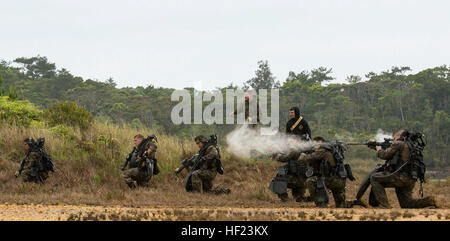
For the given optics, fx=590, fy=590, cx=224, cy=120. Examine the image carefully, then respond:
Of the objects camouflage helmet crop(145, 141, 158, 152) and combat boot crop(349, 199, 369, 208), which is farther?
camouflage helmet crop(145, 141, 158, 152)

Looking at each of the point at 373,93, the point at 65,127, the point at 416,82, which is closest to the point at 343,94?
the point at 373,93

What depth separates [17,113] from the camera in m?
23.6

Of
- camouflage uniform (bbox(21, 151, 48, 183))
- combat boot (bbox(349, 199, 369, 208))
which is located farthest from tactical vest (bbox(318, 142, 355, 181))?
camouflage uniform (bbox(21, 151, 48, 183))

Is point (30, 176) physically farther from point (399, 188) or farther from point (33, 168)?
point (399, 188)

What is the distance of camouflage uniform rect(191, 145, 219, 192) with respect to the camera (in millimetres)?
14930

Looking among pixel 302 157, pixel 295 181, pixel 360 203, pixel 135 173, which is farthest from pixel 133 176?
pixel 360 203

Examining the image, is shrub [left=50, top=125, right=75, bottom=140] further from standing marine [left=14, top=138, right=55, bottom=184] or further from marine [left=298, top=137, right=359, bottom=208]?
marine [left=298, top=137, right=359, bottom=208]

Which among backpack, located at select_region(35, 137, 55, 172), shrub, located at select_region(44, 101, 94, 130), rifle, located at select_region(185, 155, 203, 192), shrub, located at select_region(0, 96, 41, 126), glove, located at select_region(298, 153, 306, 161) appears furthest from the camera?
shrub, located at select_region(44, 101, 94, 130)

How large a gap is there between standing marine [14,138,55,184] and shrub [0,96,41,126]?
6.99m

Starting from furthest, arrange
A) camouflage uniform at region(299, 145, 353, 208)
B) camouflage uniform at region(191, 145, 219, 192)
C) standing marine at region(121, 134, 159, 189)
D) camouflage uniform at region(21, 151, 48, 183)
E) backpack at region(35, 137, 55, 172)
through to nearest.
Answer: backpack at region(35, 137, 55, 172) < camouflage uniform at region(21, 151, 48, 183) < standing marine at region(121, 134, 159, 189) < camouflage uniform at region(191, 145, 219, 192) < camouflage uniform at region(299, 145, 353, 208)

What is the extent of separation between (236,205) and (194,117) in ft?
131

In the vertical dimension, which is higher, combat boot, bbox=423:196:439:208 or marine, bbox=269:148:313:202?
marine, bbox=269:148:313:202

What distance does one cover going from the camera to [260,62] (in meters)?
61.4
